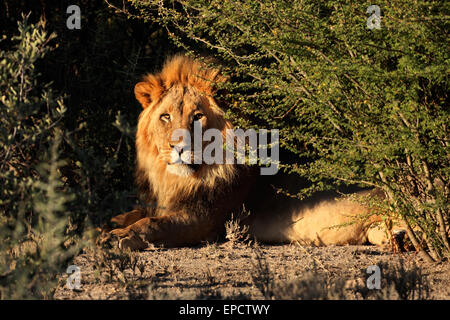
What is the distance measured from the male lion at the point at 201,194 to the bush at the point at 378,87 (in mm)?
788

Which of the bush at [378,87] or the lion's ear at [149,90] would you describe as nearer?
the bush at [378,87]

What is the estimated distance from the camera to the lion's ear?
5996mm

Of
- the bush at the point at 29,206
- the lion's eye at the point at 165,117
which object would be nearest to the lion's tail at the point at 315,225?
the lion's eye at the point at 165,117

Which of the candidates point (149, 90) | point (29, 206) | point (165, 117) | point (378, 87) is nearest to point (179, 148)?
point (165, 117)

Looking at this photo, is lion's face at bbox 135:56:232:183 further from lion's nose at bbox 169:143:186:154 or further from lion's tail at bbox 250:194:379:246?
lion's tail at bbox 250:194:379:246

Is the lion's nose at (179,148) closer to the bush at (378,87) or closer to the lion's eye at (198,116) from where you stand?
the lion's eye at (198,116)

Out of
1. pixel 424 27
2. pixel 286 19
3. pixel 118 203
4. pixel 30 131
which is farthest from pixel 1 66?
pixel 424 27

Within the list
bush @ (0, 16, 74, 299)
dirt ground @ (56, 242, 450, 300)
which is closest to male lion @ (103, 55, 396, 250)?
dirt ground @ (56, 242, 450, 300)

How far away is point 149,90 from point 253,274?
2.36 metres

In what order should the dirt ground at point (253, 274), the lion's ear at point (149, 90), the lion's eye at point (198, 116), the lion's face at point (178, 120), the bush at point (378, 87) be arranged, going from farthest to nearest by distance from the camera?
the lion's ear at point (149, 90) → the lion's eye at point (198, 116) → the lion's face at point (178, 120) → the bush at point (378, 87) → the dirt ground at point (253, 274)

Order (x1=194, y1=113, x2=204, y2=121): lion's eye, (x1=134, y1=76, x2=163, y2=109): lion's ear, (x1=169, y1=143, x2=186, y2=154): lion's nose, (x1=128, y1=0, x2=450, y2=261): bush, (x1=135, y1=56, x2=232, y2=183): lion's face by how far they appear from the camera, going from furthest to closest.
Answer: (x1=134, y1=76, x2=163, y2=109): lion's ear < (x1=194, y1=113, x2=204, y2=121): lion's eye < (x1=135, y1=56, x2=232, y2=183): lion's face < (x1=169, y1=143, x2=186, y2=154): lion's nose < (x1=128, y1=0, x2=450, y2=261): bush

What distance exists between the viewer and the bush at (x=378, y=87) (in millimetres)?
4172

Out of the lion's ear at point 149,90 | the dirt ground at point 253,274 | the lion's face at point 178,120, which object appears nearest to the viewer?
the dirt ground at point 253,274

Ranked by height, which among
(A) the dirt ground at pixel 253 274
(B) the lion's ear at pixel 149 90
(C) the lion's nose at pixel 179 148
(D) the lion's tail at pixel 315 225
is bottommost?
(A) the dirt ground at pixel 253 274
